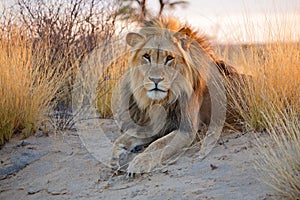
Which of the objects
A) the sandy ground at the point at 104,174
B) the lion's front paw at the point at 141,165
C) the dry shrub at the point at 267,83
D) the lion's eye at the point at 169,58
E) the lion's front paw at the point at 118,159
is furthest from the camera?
the dry shrub at the point at 267,83

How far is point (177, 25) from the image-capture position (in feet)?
15.9

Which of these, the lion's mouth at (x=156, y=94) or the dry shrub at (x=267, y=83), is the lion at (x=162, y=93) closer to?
the lion's mouth at (x=156, y=94)

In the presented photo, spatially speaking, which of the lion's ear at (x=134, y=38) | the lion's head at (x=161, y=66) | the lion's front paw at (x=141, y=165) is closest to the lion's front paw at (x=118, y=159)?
the lion's front paw at (x=141, y=165)

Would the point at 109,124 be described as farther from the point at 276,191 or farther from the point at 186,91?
the point at 276,191

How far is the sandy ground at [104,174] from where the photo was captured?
360 centimetres

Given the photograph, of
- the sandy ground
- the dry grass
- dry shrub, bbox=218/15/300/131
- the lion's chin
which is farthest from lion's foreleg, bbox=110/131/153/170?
the dry grass

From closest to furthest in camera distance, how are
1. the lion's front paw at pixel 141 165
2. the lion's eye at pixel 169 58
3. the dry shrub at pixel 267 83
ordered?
the lion's front paw at pixel 141 165
the lion's eye at pixel 169 58
the dry shrub at pixel 267 83

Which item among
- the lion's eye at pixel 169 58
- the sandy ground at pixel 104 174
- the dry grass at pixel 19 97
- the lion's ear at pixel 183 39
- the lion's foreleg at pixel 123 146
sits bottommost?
the sandy ground at pixel 104 174

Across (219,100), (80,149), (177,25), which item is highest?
(177,25)

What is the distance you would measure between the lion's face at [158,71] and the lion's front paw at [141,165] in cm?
55

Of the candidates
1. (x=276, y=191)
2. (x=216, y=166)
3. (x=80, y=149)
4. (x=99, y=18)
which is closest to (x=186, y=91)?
(x=216, y=166)

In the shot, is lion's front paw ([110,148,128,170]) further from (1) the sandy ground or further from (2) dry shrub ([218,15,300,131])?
(2) dry shrub ([218,15,300,131])

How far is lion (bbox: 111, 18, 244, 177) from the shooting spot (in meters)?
4.32

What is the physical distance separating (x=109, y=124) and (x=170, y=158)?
1.67 m
